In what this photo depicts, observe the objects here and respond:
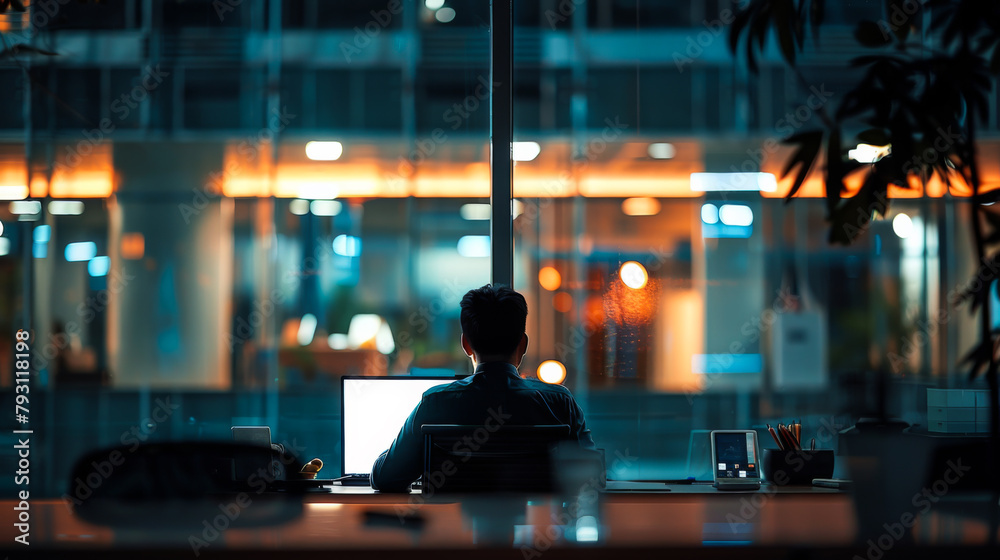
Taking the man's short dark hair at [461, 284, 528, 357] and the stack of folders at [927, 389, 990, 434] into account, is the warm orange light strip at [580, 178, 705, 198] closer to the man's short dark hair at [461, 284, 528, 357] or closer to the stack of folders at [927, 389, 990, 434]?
the stack of folders at [927, 389, 990, 434]

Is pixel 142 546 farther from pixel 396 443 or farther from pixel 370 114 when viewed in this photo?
pixel 370 114

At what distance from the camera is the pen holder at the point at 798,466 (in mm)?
2580

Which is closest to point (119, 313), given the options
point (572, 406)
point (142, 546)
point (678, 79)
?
point (678, 79)

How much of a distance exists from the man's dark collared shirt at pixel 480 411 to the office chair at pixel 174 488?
0.36 m

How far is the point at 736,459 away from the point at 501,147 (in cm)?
143

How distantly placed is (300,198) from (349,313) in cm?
98

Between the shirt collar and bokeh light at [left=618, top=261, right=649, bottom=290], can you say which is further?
bokeh light at [left=618, top=261, right=649, bottom=290]

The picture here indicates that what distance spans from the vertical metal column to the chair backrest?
1066 millimetres

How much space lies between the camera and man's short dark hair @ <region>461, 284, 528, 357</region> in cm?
227

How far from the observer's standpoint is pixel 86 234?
596cm

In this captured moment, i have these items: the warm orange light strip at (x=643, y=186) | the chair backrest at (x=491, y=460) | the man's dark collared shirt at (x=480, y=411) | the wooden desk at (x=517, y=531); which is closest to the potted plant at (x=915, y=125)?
the wooden desk at (x=517, y=531)

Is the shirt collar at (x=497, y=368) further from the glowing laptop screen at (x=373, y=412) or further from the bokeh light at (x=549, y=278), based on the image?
the bokeh light at (x=549, y=278)

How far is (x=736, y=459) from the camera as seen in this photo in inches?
104

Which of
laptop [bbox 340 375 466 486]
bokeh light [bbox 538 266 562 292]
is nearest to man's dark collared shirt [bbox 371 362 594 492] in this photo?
laptop [bbox 340 375 466 486]
